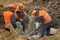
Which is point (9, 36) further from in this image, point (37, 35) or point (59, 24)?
point (59, 24)

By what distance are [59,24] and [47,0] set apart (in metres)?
9.06

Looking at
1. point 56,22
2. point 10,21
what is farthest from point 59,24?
point 10,21

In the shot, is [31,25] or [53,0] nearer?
[31,25]

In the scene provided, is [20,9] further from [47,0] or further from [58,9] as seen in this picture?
[47,0]

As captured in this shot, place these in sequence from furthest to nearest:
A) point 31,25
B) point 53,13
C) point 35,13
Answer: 1. point 53,13
2. point 31,25
3. point 35,13

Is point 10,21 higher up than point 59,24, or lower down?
higher up

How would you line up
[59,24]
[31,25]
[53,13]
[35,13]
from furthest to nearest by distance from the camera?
1. [53,13]
2. [59,24]
3. [31,25]
4. [35,13]

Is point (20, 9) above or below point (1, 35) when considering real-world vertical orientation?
above

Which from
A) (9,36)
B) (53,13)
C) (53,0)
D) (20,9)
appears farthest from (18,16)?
(53,0)

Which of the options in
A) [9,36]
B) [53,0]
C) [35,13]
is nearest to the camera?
[9,36]

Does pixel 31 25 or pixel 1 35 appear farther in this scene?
pixel 31 25

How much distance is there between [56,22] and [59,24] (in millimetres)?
261

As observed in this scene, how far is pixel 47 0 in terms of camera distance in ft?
83.9

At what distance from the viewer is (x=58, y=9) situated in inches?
812
